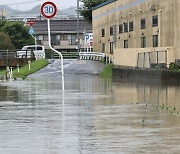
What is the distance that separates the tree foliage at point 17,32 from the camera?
7538 cm

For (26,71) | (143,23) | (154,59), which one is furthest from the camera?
(143,23)

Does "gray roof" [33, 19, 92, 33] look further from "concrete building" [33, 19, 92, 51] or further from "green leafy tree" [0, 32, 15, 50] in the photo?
"green leafy tree" [0, 32, 15, 50]

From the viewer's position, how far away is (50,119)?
1062 cm

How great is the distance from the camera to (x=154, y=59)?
30.6m

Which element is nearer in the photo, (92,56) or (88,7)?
(92,56)

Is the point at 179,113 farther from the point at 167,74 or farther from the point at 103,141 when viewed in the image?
the point at 167,74

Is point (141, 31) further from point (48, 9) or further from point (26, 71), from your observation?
point (48, 9)

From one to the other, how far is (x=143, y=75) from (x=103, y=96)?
40.8 feet

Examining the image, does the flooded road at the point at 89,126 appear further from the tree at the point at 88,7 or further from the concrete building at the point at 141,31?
the tree at the point at 88,7

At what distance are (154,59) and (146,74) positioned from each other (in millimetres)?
3235

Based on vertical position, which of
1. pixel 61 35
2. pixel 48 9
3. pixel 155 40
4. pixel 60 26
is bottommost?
pixel 155 40

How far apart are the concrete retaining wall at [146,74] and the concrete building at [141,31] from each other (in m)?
1.44

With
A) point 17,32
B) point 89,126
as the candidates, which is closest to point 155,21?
point 89,126

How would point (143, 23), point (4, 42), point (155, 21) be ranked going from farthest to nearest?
point (4, 42), point (143, 23), point (155, 21)
